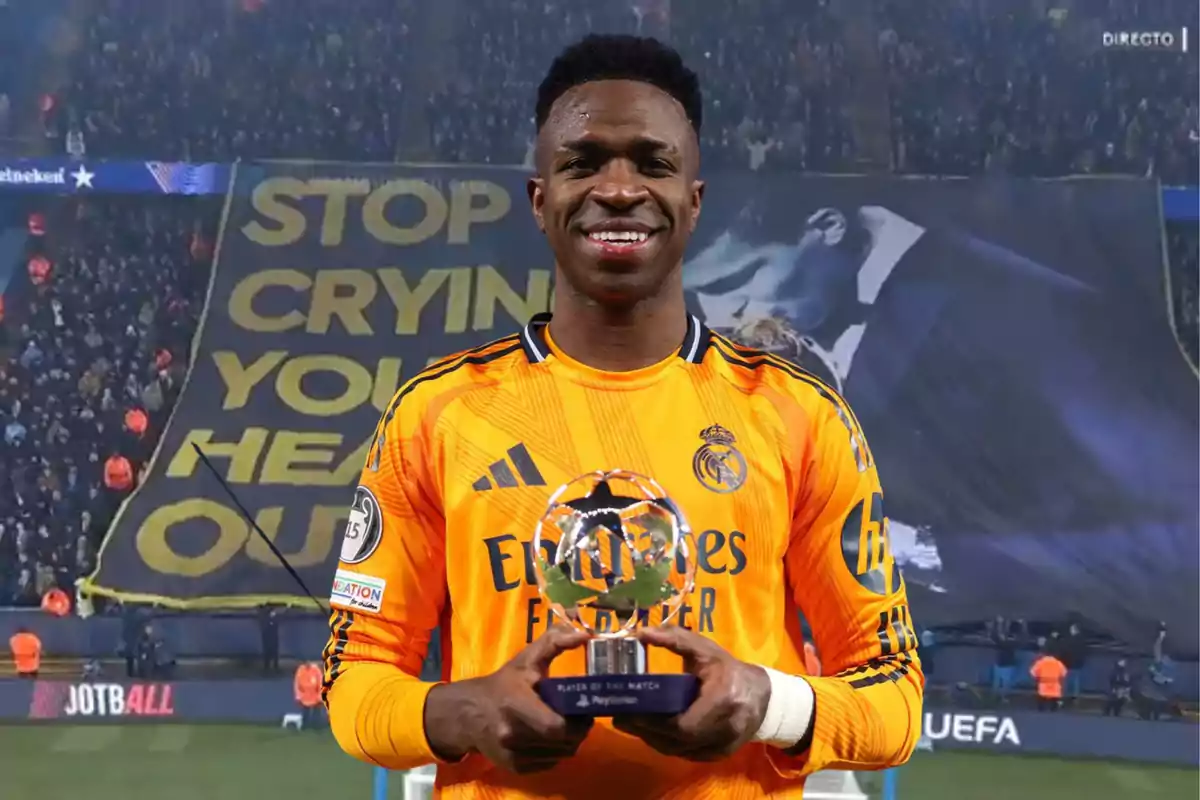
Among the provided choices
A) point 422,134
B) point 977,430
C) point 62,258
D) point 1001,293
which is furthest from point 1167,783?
point 62,258

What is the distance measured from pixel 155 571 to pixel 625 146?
3061 mm

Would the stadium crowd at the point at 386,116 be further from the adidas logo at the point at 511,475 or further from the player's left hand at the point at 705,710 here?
the player's left hand at the point at 705,710

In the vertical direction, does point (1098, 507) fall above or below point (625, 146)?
below

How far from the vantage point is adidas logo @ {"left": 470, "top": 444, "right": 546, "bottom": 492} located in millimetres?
1177

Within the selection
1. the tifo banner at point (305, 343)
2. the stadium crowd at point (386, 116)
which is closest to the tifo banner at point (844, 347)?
the tifo banner at point (305, 343)

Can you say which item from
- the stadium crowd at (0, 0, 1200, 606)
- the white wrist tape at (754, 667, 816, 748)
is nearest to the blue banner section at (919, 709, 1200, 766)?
the stadium crowd at (0, 0, 1200, 606)

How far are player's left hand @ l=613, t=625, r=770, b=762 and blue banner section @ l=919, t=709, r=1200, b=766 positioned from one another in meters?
2.88

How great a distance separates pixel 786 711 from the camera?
104 centimetres

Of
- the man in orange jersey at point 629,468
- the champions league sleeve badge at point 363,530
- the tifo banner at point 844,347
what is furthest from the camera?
the tifo banner at point 844,347

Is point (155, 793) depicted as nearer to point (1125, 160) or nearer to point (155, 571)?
point (155, 571)

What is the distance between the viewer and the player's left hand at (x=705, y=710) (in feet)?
3.01

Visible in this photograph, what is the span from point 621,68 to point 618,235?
0.24 meters

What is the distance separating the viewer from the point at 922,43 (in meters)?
3.57

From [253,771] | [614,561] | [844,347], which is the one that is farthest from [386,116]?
[614,561]
